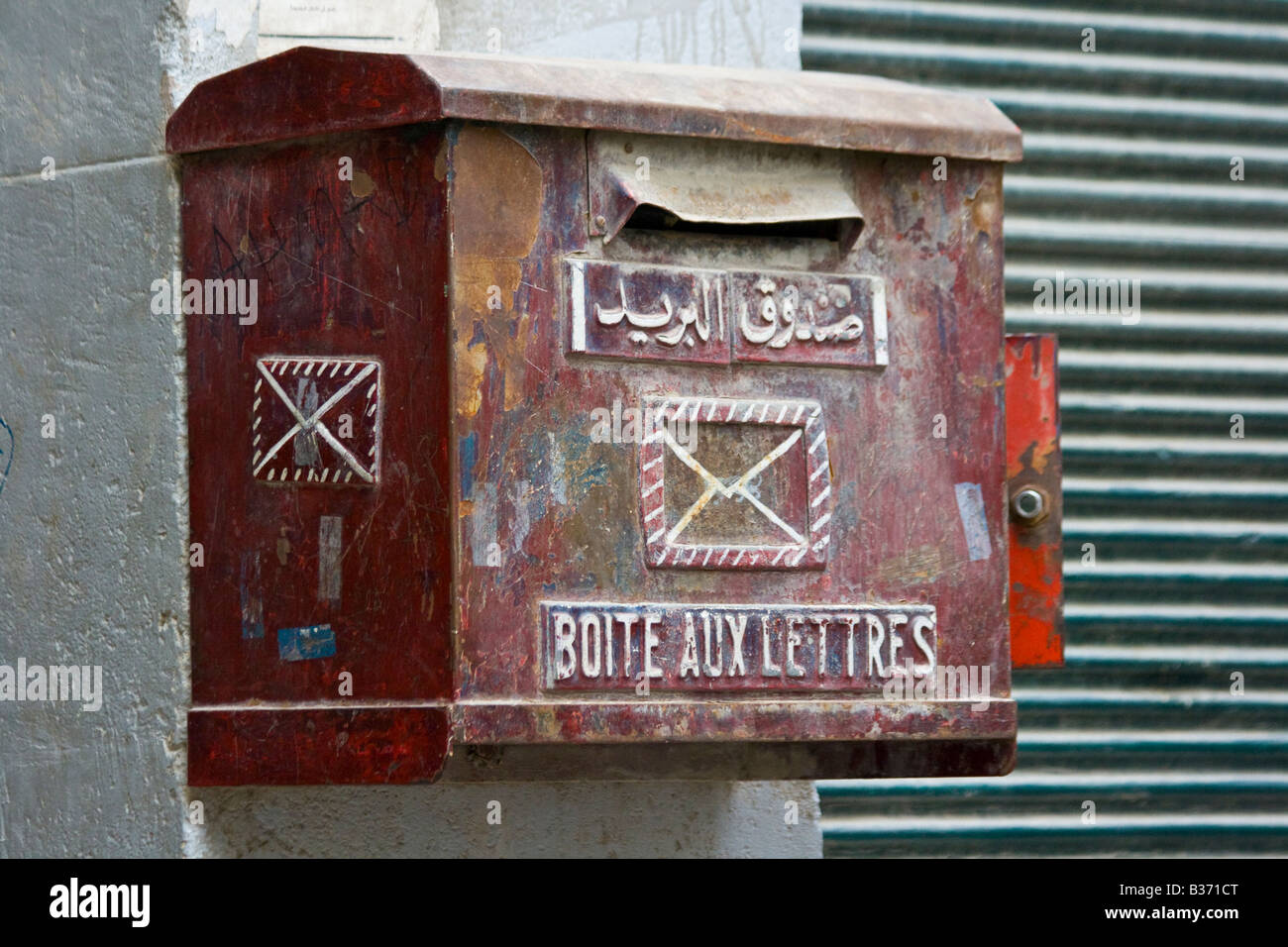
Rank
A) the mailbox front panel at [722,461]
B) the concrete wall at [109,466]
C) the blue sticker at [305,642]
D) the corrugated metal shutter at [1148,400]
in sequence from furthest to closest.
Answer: the corrugated metal shutter at [1148,400] → the concrete wall at [109,466] → the blue sticker at [305,642] → the mailbox front panel at [722,461]

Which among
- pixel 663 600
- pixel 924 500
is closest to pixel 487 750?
pixel 663 600

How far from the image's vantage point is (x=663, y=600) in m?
2.90

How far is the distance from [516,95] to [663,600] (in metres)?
0.90

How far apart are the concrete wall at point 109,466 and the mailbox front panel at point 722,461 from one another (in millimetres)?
766

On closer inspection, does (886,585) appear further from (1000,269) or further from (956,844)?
(956,844)

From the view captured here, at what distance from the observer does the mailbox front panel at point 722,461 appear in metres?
2.80

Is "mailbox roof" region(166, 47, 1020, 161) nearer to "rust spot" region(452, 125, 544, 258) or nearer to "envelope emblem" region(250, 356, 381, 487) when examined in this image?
"rust spot" region(452, 125, 544, 258)

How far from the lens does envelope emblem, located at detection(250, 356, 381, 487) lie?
2.89 meters

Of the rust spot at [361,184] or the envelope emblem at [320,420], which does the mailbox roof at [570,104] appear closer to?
the rust spot at [361,184]

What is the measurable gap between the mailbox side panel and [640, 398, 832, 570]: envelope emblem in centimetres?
38

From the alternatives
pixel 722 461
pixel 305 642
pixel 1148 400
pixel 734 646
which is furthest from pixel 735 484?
pixel 1148 400

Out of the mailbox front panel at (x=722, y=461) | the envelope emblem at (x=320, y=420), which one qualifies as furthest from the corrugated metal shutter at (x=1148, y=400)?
the envelope emblem at (x=320, y=420)

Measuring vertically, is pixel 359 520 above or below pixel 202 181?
below

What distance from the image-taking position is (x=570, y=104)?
9.35 feet
